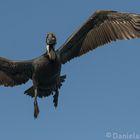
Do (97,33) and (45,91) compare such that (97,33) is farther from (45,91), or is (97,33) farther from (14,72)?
(14,72)

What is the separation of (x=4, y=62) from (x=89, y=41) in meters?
3.51

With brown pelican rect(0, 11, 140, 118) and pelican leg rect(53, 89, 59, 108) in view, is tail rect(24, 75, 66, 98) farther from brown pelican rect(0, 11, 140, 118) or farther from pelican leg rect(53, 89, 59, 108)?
pelican leg rect(53, 89, 59, 108)

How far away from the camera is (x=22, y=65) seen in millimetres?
19156

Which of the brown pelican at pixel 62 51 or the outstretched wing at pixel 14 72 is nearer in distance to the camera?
the brown pelican at pixel 62 51

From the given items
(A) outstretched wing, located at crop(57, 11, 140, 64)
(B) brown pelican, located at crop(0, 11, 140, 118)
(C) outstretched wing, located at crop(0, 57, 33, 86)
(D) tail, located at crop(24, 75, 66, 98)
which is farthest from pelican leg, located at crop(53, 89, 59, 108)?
(A) outstretched wing, located at crop(57, 11, 140, 64)

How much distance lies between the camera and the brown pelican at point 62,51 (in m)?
17.8

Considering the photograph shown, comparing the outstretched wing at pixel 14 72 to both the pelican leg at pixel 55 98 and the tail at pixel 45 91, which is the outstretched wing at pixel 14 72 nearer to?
the tail at pixel 45 91

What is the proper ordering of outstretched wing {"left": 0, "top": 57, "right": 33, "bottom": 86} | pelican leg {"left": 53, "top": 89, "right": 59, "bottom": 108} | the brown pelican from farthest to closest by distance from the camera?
1. outstretched wing {"left": 0, "top": 57, "right": 33, "bottom": 86}
2. pelican leg {"left": 53, "top": 89, "right": 59, "bottom": 108}
3. the brown pelican

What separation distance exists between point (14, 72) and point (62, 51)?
2.08 m

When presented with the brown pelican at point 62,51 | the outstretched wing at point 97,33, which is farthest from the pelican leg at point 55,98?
the outstretched wing at point 97,33

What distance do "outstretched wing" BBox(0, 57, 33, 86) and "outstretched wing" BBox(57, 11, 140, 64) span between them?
56.6 inches

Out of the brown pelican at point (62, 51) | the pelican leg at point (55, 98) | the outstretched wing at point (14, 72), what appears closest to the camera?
the brown pelican at point (62, 51)

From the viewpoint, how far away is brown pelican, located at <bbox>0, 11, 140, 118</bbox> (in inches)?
700

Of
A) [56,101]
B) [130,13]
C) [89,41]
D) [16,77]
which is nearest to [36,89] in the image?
[56,101]
